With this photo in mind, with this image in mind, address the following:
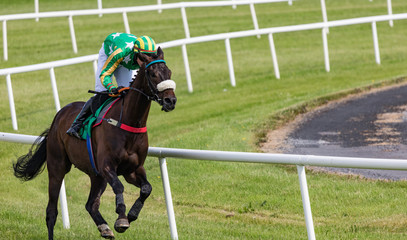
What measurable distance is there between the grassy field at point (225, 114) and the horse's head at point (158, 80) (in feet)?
5.06

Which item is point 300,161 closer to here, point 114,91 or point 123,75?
point 114,91

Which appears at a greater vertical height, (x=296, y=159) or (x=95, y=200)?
(x=296, y=159)

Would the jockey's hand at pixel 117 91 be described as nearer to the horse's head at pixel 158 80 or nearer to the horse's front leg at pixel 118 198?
the horse's head at pixel 158 80

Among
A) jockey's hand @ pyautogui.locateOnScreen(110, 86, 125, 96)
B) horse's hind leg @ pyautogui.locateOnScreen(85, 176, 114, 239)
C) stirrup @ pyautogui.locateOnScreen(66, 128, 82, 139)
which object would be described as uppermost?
jockey's hand @ pyautogui.locateOnScreen(110, 86, 125, 96)

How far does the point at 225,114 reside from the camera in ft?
43.6

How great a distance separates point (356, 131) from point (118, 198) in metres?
6.27

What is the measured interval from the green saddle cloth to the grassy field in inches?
40.9

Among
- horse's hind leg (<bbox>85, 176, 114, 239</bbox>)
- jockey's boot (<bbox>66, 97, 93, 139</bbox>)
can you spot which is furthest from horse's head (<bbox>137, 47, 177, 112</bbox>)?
horse's hind leg (<bbox>85, 176, 114, 239</bbox>)

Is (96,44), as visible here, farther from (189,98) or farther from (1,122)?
(1,122)

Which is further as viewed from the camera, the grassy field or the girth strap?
the grassy field

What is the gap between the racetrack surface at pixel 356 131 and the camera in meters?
10.4

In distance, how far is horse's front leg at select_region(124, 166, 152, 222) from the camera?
6422 mm

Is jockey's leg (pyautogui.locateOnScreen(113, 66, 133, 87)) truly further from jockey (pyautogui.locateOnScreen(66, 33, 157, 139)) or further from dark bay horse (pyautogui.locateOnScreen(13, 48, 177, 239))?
dark bay horse (pyautogui.locateOnScreen(13, 48, 177, 239))

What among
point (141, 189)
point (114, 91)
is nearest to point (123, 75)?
point (114, 91)
